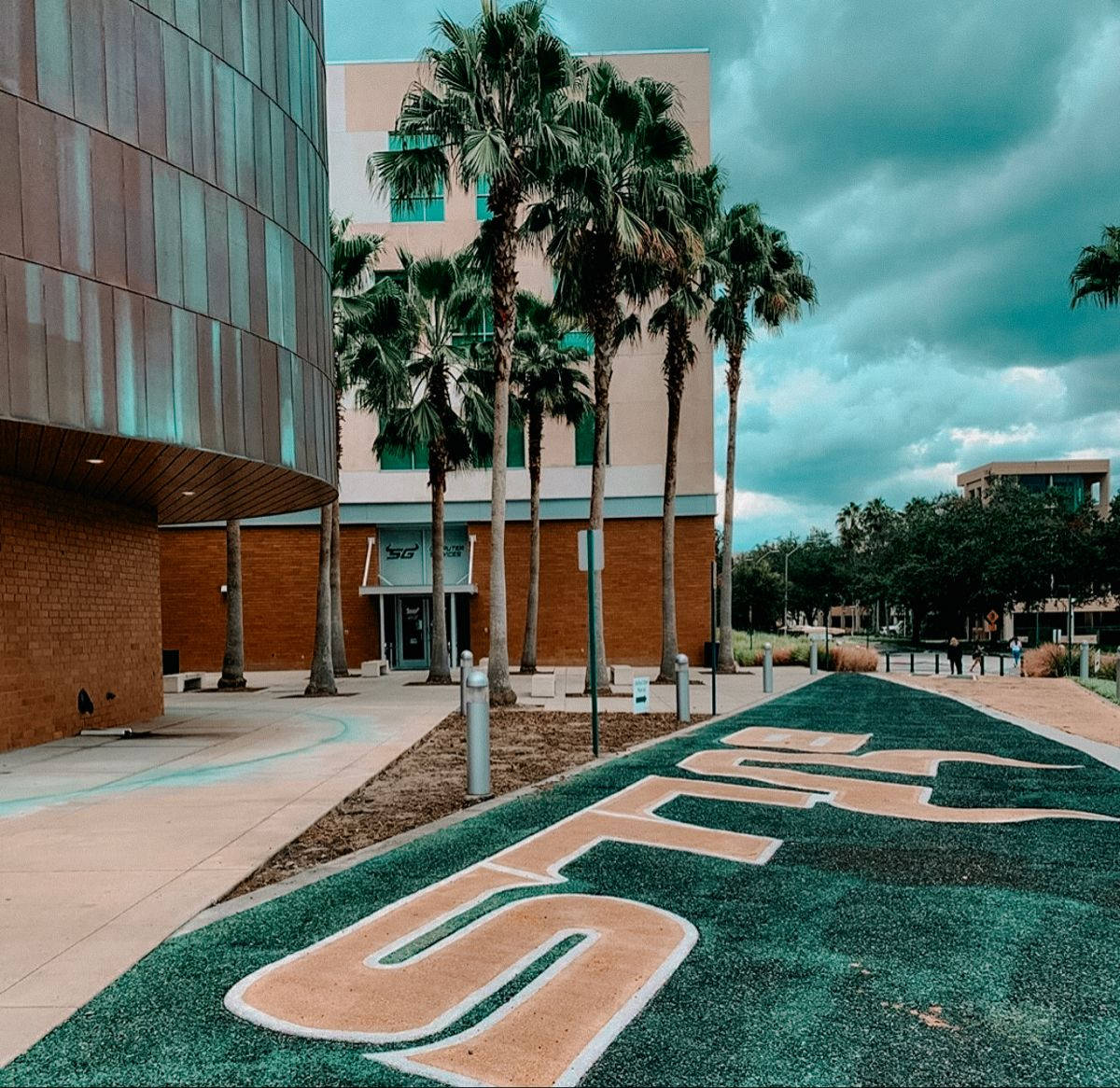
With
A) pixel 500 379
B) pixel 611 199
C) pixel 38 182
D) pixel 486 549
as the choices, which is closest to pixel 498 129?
pixel 611 199

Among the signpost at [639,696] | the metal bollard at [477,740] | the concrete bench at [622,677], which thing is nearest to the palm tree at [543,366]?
the concrete bench at [622,677]

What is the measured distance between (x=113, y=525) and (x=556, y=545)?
1992 cm

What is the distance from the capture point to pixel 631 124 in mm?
21078

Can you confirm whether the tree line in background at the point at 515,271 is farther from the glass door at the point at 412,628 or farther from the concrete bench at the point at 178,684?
the glass door at the point at 412,628

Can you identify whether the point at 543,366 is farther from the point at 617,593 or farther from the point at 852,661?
the point at 852,661

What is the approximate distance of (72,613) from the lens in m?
14.9

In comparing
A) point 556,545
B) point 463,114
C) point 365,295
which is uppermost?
point 463,114

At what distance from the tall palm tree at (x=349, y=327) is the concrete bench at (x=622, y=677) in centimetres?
682

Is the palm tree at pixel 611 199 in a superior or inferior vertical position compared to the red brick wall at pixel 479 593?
superior

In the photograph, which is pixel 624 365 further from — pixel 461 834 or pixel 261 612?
pixel 461 834

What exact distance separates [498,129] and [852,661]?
21.3 meters

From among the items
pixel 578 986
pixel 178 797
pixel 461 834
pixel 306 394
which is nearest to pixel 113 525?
pixel 306 394

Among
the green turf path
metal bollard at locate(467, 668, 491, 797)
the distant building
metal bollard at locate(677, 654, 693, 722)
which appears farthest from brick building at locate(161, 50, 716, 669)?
the distant building

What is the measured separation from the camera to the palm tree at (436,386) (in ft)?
82.8
